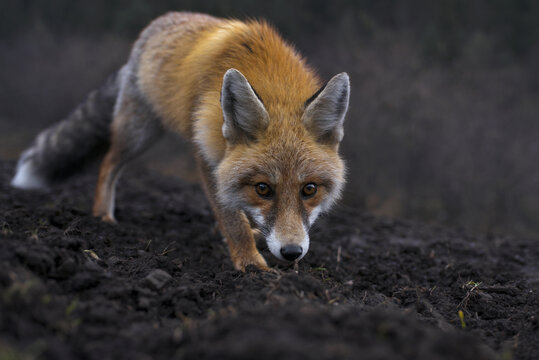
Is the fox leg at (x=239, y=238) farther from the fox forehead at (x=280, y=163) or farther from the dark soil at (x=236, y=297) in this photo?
the fox forehead at (x=280, y=163)

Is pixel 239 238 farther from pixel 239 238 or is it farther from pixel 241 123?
pixel 241 123

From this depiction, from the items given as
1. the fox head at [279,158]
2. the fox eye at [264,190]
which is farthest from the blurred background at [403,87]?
the fox eye at [264,190]

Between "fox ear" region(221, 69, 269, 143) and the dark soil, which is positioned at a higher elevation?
"fox ear" region(221, 69, 269, 143)

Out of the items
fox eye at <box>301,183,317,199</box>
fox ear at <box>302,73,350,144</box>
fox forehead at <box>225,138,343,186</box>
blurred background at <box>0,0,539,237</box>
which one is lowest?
blurred background at <box>0,0,539,237</box>

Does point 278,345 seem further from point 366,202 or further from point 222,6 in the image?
point 222,6

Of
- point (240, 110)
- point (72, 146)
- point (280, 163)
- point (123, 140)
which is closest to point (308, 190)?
point (280, 163)

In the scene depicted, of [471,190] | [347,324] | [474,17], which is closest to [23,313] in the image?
[347,324]

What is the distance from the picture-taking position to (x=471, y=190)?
10781mm

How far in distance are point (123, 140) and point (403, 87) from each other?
8.47 meters

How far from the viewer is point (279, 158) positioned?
3.31 m

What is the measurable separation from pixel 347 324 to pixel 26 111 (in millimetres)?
19237

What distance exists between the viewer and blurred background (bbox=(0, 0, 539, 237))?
1091cm

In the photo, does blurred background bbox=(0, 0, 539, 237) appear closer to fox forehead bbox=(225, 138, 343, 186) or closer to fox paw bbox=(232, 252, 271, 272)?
fox paw bbox=(232, 252, 271, 272)

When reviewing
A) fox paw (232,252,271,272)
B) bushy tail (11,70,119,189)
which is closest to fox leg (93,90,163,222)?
bushy tail (11,70,119,189)
